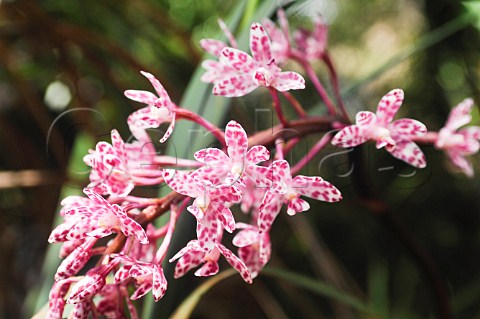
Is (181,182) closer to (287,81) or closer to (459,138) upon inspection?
(287,81)

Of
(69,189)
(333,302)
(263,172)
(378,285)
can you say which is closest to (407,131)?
(263,172)

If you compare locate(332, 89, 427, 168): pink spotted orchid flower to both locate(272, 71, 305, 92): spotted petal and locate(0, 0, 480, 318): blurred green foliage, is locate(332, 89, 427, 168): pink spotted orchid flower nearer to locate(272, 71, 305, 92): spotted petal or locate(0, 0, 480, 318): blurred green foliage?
locate(272, 71, 305, 92): spotted petal

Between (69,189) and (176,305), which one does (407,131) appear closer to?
(176,305)

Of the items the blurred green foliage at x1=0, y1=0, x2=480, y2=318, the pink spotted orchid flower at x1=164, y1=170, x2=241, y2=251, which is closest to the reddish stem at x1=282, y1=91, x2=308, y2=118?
the pink spotted orchid flower at x1=164, y1=170, x2=241, y2=251

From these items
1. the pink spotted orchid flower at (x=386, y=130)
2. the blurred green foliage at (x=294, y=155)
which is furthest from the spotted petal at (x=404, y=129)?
the blurred green foliage at (x=294, y=155)

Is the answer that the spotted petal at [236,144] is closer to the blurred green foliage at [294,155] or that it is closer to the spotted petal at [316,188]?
the spotted petal at [316,188]

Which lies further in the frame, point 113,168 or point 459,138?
point 459,138

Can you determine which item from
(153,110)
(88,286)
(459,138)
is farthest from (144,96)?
(459,138)
